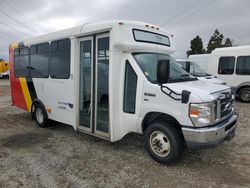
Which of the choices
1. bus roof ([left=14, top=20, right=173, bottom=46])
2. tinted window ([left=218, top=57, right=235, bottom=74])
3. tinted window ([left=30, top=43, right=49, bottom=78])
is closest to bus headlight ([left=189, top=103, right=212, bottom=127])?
bus roof ([left=14, top=20, right=173, bottom=46])

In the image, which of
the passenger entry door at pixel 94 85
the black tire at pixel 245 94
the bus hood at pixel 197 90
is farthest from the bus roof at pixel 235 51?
the passenger entry door at pixel 94 85

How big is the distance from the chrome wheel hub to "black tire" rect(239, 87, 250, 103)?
29.7 ft

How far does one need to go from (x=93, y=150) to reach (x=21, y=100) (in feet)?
13.9

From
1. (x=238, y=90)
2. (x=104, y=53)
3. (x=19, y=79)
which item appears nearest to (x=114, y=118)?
(x=104, y=53)

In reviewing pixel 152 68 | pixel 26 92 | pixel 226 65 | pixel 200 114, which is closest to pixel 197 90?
pixel 200 114

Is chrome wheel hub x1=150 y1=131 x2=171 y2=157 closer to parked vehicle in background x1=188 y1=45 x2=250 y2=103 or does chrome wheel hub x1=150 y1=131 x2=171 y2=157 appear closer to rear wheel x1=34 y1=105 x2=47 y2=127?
rear wheel x1=34 y1=105 x2=47 y2=127

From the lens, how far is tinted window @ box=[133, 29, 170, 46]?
4.87 m

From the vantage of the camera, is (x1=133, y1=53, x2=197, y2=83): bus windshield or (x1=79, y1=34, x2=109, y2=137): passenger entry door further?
(x1=79, y1=34, x2=109, y2=137): passenger entry door

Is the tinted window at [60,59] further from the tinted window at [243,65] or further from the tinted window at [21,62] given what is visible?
the tinted window at [243,65]

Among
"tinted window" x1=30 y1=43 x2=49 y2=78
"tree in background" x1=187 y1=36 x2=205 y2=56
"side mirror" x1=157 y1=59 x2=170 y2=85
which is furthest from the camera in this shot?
"tree in background" x1=187 y1=36 x2=205 y2=56

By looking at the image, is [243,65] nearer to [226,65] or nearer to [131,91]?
[226,65]

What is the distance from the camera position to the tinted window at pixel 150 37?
4.87m

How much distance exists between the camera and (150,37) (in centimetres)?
518

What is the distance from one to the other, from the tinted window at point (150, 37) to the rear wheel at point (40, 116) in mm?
3759
